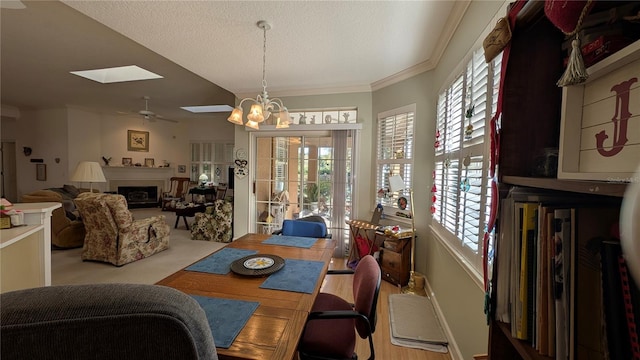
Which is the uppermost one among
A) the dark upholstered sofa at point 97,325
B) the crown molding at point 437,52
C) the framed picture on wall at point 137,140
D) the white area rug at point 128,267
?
the crown molding at point 437,52

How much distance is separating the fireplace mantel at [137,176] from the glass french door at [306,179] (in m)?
5.46

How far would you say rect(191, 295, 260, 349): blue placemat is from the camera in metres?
0.90

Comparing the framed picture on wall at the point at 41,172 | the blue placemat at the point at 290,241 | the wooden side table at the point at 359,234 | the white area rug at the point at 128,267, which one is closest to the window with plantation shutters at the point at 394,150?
the wooden side table at the point at 359,234

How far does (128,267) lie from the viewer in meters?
3.28

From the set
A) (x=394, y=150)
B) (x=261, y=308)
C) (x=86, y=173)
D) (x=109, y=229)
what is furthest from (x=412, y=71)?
(x=86, y=173)

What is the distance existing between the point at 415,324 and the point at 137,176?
28.4ft

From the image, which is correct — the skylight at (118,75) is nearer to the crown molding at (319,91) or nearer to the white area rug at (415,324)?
the crown molding at (319,91)

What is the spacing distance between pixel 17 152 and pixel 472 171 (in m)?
10.6

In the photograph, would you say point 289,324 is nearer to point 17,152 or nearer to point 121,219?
point 121,219

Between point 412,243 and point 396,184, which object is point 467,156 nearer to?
point 396,184

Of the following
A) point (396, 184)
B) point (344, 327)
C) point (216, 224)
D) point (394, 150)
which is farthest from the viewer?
point (216, 224)

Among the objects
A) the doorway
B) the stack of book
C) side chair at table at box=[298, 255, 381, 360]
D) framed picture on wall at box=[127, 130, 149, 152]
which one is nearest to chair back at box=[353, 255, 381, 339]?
side chair at table at box=[298, 255, 381, 360]

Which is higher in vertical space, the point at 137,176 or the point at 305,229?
the point at 137,176

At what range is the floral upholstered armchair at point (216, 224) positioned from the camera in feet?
14.4
